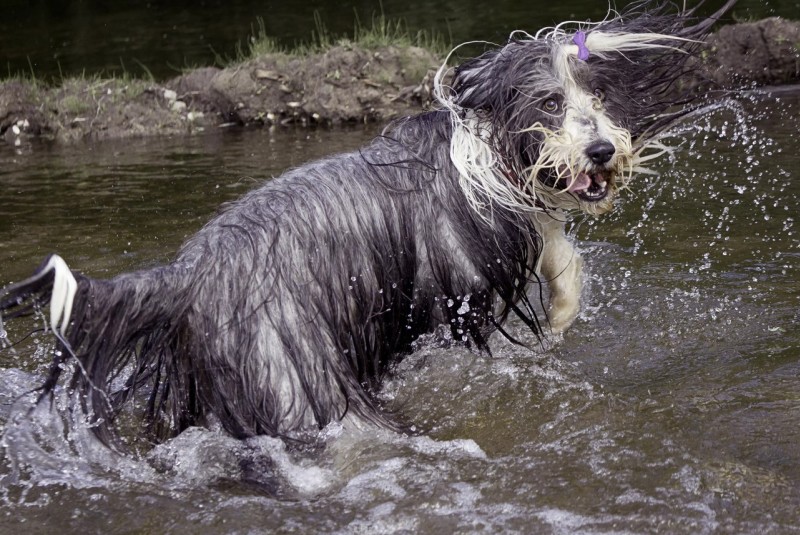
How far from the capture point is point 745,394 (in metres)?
Answer: 3.75

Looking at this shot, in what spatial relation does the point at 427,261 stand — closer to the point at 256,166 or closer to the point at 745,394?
the point at 745,394

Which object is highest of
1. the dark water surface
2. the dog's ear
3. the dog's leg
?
the dark water surface

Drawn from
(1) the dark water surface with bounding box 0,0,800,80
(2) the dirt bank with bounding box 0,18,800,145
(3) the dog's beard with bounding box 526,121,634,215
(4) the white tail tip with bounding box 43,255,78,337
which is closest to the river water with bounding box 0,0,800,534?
(4) the white tail tip with bounding box 43,255,78,337

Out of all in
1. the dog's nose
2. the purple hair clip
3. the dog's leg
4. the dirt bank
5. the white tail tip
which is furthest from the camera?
the dirt bank

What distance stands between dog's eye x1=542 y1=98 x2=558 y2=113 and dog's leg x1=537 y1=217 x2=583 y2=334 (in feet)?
1.46

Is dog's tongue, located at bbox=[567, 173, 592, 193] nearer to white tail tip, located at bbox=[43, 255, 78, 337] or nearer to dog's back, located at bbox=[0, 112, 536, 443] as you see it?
dog's back, located at bbox=[0, 112, 536, 443]

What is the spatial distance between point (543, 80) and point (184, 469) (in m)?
1.76

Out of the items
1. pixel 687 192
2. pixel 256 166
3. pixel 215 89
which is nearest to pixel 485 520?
pixel 687 192

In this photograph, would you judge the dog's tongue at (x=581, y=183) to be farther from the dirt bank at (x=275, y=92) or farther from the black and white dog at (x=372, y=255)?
the dirt bank at (x=275, y=92)

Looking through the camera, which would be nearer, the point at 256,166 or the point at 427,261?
the point at 427,261

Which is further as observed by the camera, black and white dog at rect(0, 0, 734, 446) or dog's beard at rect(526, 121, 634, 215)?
dog's beard at rect(526, 121, 634, 215)

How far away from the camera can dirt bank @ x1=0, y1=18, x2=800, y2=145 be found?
8.88 metres

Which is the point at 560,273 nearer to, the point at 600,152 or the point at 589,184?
the point at 589,184

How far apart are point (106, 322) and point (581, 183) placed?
1.62 meters
